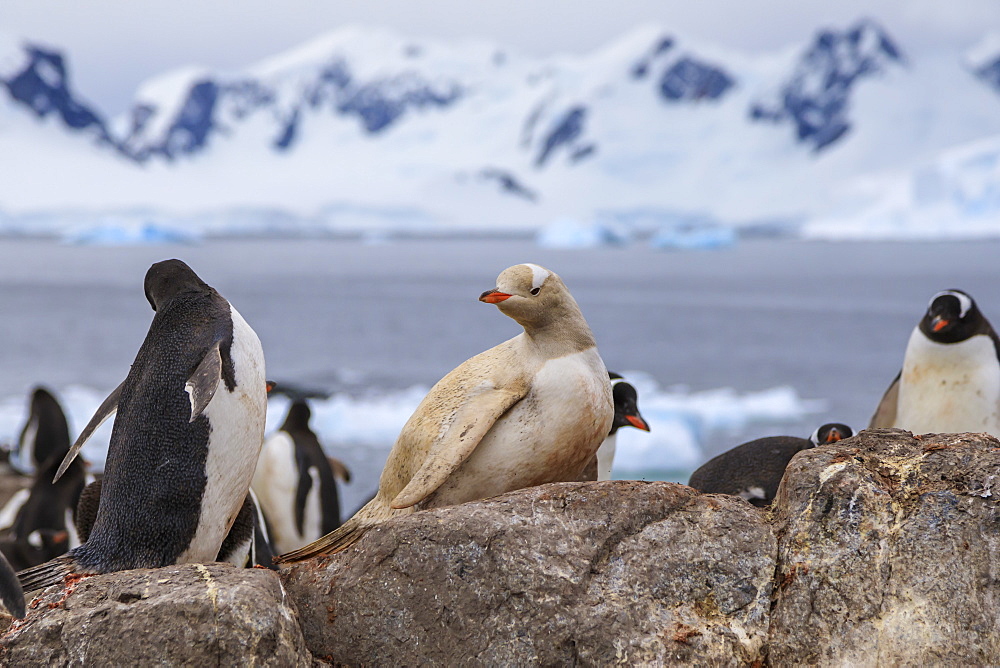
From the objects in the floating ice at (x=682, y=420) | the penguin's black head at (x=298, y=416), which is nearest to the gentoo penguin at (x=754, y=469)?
the penguin's black head at (x=298, y=416)

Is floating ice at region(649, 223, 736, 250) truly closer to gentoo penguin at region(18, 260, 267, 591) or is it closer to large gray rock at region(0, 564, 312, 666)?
gentoo penguin at region(18, 260, 267, 591)

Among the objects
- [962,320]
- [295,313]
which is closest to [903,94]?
A: [295,313]

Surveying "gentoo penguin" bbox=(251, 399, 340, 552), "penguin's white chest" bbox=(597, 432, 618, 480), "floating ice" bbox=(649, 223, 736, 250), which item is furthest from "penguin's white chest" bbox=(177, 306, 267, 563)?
"floating ice" bbox=(649, 223, 736, 250)

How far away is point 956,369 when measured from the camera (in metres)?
4.74

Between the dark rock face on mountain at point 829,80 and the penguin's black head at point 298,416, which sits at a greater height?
the dark rock face on mountain at point 829,80

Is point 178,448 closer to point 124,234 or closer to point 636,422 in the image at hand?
point 636,422

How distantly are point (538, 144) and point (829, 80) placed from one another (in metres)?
42.3

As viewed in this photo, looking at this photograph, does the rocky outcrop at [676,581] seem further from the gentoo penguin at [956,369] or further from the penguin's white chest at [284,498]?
the penguin's white chest at [284,498]

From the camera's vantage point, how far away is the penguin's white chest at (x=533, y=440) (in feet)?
9.14

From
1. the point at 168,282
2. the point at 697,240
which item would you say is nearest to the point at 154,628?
the point at 168,282

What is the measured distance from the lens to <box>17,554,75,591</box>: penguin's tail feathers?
260 cm

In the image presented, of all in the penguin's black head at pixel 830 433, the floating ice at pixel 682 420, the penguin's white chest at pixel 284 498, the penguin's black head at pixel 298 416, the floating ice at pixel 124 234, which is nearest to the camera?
the penguin's black head at pixel 830 433

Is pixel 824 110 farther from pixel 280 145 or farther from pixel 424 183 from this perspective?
pixel 280 145

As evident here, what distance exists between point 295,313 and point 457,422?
36.2 m
